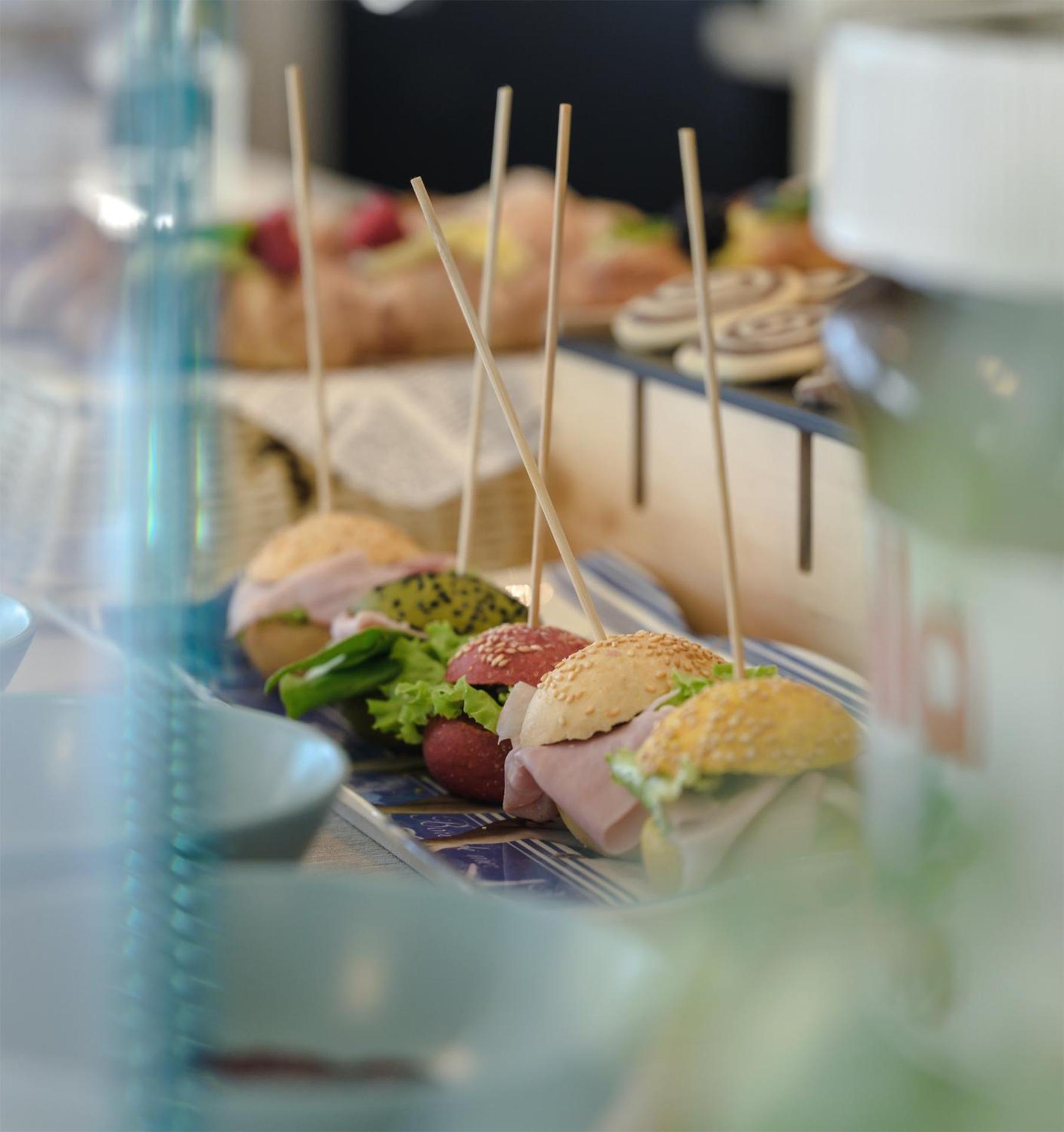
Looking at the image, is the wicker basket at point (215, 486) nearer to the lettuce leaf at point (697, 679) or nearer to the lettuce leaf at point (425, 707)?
the lettuce leaf at point (425, 707)

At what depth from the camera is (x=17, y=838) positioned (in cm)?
42

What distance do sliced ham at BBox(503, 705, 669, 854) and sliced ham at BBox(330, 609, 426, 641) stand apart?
7.2 inches

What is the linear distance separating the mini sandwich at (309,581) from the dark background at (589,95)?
351cm

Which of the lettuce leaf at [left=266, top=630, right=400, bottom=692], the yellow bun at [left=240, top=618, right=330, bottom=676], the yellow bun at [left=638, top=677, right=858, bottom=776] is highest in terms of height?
the yellow bun at [left=638, top=677, right=858, bottom=776]

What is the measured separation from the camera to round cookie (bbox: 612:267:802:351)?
131 cm

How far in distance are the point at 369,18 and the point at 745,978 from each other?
5.23m

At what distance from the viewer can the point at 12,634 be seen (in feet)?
1.92

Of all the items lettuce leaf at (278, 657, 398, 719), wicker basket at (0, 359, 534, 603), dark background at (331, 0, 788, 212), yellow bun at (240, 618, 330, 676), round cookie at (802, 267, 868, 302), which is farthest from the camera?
dark background at (331, 0, 788, 212)

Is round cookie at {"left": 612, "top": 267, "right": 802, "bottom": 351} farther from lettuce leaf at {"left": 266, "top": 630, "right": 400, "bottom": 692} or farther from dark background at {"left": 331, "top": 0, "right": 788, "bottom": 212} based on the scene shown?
dark background at {"left": 331, "top": 0, "right": 788, "bottom": 212}

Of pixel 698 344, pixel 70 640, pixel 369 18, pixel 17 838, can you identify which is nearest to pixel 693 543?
pixel 698 344

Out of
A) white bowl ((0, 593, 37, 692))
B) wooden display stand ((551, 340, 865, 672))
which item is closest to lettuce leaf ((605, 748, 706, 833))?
white bowl ((0, 593, 37, 692))

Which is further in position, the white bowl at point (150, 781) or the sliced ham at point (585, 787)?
the sliced ham at point (585, 787)

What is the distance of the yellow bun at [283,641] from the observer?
3.27 ft

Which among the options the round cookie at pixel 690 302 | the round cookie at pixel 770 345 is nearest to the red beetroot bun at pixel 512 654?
the round cookie at pixel 770 345
